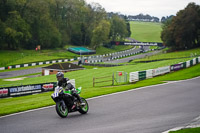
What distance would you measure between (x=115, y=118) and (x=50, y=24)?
91.9 m

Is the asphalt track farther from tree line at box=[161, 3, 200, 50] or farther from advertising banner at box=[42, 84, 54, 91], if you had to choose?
tree line at box=[161, 3, 200, 50]

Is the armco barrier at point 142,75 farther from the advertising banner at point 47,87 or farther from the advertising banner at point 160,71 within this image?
the advertising banner at point 47,87

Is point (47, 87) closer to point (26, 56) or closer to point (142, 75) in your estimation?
point (142, 75)

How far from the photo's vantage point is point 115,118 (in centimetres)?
1277

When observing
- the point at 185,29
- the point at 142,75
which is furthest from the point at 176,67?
the point at 185,29

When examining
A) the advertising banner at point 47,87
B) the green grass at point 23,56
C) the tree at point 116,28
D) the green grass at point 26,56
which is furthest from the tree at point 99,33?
the advertising banner at point 47,87

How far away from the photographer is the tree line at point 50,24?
3388 inches

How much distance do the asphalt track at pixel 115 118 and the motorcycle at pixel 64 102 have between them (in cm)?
33

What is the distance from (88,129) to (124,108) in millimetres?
4746

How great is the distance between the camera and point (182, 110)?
14.6 m

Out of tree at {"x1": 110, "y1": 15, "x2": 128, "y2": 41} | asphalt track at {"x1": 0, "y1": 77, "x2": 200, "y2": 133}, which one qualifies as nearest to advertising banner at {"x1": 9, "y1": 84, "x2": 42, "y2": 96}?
asphalt track at {"x1": 0, "y1": 77, "x2": 200, "y2": 133}

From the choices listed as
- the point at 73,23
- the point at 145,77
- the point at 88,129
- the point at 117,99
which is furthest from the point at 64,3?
the point at 88,129

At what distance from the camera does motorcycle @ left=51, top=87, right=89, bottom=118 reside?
1229 centimetres

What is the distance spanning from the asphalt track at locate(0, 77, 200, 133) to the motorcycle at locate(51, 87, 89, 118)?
1.08 feet
